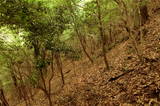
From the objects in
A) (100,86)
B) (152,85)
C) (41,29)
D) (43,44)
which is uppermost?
(41,29)

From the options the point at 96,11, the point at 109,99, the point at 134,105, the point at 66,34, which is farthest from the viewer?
the point at 66,34

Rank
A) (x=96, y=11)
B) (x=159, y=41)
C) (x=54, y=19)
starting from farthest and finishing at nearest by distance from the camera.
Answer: (x=96, y=11), (x=159, y=41), (x=54, y=19)

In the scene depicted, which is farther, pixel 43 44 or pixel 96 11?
pixel 96 11

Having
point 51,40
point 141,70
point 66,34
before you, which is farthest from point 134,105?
point 66,34

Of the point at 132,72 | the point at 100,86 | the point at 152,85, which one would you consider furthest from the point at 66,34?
the point at 152,85

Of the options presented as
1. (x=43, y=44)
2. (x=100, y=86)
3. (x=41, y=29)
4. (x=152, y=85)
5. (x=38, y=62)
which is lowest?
(x=100, y=86)

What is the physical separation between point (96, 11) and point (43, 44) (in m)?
5.01

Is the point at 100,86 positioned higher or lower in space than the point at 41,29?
lower

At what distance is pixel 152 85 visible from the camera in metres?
8.90

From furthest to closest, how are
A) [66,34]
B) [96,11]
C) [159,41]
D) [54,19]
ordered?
[66,34] < [96,11] < [159,41] < [54,19]

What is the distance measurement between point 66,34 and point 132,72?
1074 centimetres

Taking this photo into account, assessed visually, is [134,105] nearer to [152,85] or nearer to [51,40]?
[152,85]

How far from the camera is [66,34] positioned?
20859 mm

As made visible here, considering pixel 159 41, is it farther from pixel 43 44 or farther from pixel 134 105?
pixel 43 44
